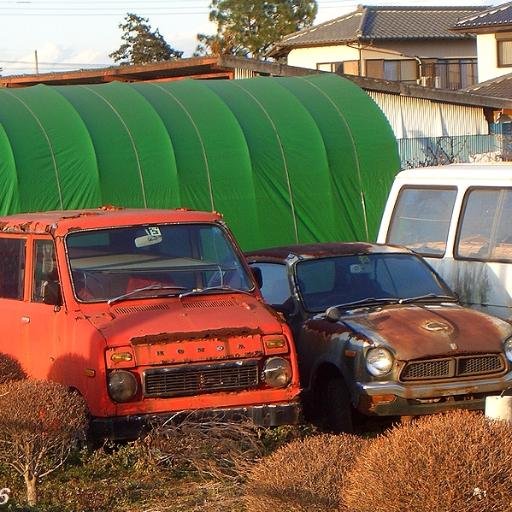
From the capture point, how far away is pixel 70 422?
7.60 metres

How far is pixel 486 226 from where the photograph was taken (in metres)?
11.1

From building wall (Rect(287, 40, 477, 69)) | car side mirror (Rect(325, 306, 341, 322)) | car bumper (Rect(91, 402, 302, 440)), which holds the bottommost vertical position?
car bumper (Rect(91, 402, 302, 440))

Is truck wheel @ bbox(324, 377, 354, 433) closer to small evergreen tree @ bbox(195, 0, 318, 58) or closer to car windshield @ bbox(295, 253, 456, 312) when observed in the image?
car windshield @ bbox(295, 253, 456, 312)

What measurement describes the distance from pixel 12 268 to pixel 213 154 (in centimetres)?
1340

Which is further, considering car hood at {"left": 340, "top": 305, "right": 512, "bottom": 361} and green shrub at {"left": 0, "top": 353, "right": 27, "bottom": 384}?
car hood at {"left": 340, "top": 305, "right": 512, "bottom": 361}

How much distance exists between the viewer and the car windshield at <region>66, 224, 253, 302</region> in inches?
363

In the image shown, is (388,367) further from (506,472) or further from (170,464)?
(506,472)

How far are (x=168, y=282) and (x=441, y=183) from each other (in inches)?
140

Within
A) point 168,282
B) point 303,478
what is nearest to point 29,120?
point 168,282

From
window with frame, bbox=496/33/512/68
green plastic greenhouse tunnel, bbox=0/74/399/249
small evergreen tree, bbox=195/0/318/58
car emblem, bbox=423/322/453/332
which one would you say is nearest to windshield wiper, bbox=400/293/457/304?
car emblem, bbox=423/322/453/332

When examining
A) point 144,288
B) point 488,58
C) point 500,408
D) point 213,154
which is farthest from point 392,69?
point 500,408

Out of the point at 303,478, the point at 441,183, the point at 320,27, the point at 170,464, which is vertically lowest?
the point at 170,464

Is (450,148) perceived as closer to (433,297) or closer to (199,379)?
(433,297)

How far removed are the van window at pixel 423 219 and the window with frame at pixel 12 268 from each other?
162 inches
